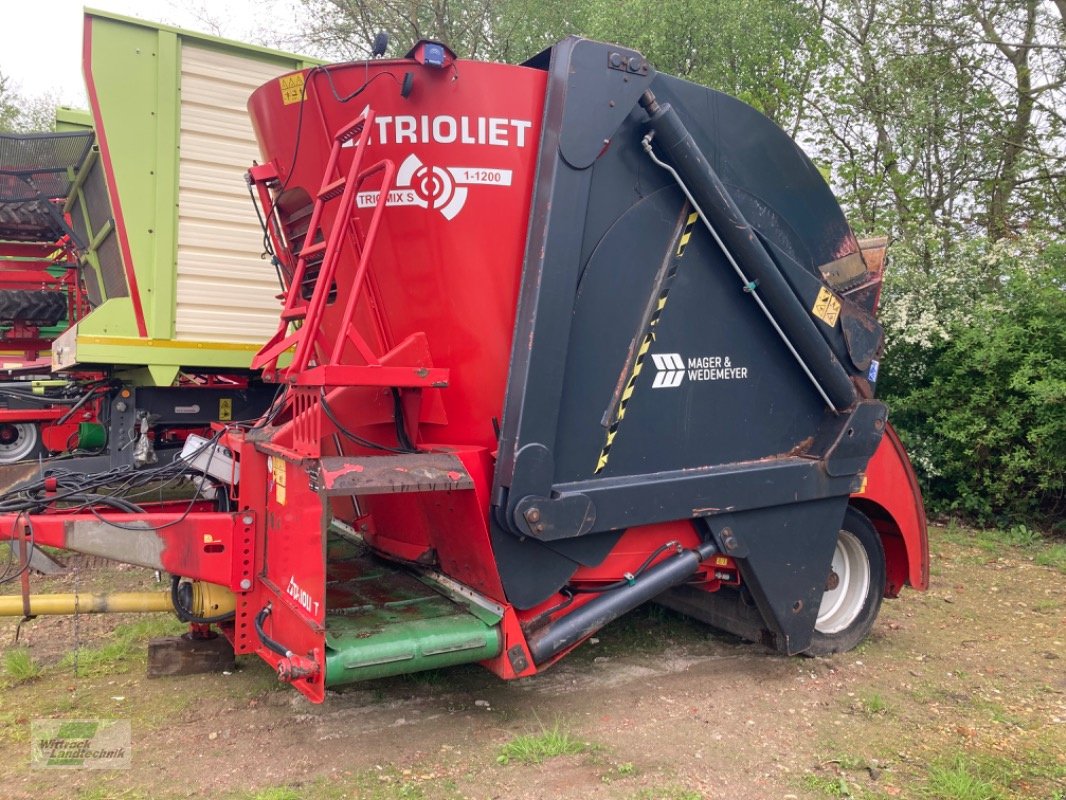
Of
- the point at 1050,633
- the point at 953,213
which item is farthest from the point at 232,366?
the point at 953,213

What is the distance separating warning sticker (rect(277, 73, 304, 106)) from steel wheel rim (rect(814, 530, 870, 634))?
3591 mm

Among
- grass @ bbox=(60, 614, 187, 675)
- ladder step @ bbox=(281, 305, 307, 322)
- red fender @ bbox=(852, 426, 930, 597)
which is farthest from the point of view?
red fender @ bbox=(852, 426, 930, 597)

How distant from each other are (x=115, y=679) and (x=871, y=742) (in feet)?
11.6

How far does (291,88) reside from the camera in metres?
3.50

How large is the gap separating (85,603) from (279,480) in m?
0.98

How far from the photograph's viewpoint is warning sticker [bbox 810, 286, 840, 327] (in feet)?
13.1

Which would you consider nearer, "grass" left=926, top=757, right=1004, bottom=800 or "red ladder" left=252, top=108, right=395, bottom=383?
"red ladder" left=252, top=108, right=395, bottom=383

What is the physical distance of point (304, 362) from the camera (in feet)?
10.2

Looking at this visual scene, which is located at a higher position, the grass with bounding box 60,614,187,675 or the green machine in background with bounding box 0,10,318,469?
the green machine in background with bounding box 0,10,318,469

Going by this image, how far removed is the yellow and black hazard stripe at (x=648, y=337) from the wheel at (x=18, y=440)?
7125 millimetres

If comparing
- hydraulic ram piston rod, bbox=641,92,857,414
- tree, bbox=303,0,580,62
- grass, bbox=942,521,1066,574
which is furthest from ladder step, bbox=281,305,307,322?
tree, bbox=303,0,580,62

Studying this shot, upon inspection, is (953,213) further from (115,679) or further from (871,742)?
(115,679)

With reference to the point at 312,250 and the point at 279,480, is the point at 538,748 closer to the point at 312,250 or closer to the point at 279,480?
the point at 279,480

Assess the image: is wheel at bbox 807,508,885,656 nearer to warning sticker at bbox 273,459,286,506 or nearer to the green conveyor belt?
the green conveyor belt
